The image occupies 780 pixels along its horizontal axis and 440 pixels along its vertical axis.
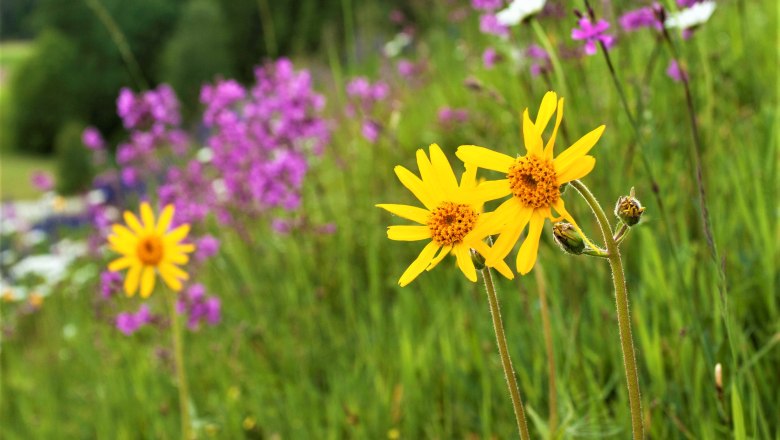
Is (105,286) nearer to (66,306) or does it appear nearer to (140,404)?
(140,404)

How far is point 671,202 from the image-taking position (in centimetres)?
212

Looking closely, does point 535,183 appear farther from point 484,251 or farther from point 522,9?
point 522,9

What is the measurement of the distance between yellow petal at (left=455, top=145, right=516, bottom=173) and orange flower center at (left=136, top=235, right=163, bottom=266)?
0.98 meters

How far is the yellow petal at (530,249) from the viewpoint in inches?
26.9

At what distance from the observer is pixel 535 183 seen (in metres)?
0.72

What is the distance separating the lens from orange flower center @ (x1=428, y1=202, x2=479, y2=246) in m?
0.78

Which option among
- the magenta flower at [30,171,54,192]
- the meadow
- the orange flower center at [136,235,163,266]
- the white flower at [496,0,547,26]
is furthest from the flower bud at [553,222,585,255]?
the magenta flower at [30,171,54,192]

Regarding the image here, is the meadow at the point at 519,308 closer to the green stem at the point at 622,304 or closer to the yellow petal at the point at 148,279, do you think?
the green stem at the point at 622,304

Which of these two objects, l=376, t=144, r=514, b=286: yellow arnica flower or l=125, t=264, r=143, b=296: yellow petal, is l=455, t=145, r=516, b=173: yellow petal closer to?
l=376, t=144, r=514, b=286: yellow arnica flower

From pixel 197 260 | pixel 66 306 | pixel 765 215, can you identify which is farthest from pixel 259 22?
pixel 765 215

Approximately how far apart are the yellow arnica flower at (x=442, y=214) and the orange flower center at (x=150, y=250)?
2.80 feet

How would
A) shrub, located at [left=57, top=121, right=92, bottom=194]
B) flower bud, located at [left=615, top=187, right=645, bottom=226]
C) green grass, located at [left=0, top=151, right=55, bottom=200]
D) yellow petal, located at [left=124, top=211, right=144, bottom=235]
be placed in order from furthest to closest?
1. green grass, located at [left=0, top=151, right=55, bottom=200]
2. shrub, located at [left=57, top=121, right=92, bottom=194]
3. yellow petal, located at [left=124, top=211, right=144, bottom=235]
4. flower bud, located at [left=615, top=187, right=645, bottom=226]

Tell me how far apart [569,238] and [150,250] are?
101 centimetres

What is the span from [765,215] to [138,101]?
2.24m
